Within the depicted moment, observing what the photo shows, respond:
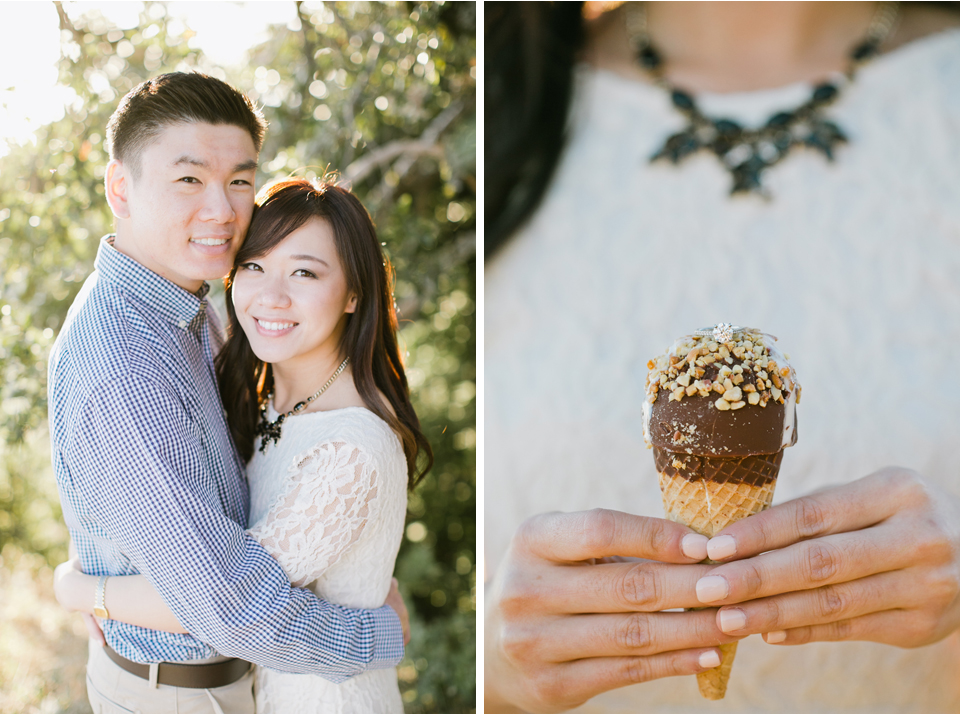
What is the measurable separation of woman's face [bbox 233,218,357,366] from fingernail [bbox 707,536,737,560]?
122cm

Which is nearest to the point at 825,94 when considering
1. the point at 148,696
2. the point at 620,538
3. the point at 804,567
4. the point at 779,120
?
the point at 779,120

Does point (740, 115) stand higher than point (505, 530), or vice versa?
point (740, 115)

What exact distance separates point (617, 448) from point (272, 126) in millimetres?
2317

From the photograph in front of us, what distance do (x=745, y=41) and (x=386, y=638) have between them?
2.38 m

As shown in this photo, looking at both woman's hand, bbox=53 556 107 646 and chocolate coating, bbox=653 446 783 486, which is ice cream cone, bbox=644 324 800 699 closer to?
chocolate coating, bbox=653 446 783 486

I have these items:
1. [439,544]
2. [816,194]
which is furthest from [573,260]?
[439,544]

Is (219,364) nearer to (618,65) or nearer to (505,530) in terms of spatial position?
(505,530)

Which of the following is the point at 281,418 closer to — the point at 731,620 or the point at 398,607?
the point at 398,607

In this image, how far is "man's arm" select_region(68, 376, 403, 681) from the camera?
64.8 inches

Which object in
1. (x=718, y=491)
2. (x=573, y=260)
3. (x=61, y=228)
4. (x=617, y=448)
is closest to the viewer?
(x=718, y=491)

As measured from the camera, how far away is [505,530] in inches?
96.3

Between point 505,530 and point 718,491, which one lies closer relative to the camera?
point 718,491

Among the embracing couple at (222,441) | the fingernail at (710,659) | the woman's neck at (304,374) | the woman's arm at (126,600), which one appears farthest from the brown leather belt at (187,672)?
the fingernail at (710,659)

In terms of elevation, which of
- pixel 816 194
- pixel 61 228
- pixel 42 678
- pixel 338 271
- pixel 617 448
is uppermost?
pixel 61 228
